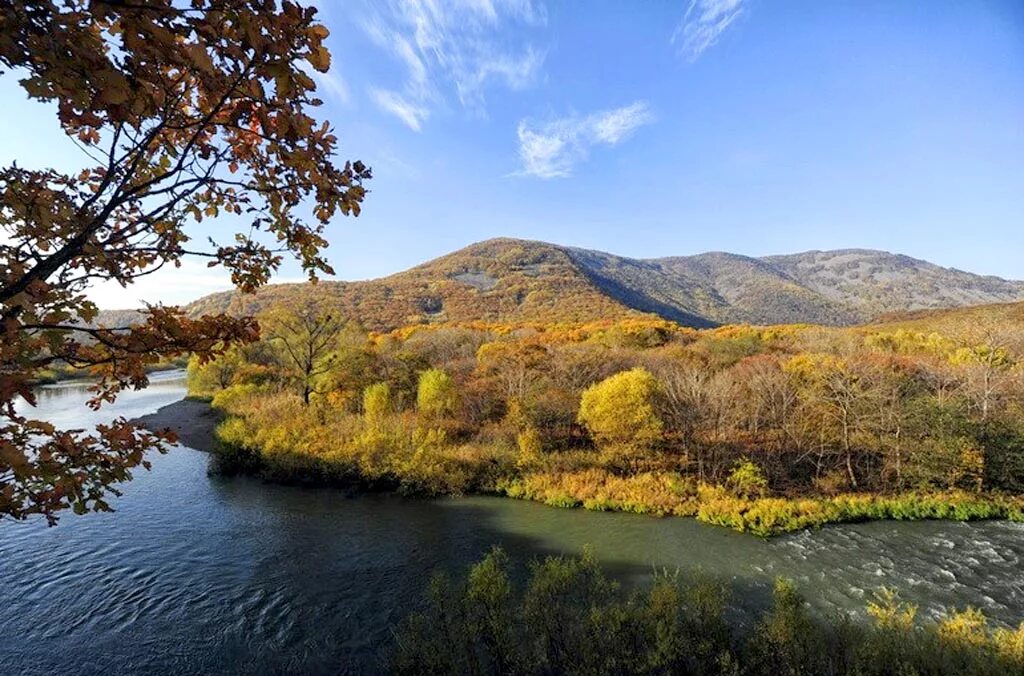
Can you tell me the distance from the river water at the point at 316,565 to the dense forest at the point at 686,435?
1.46 meters

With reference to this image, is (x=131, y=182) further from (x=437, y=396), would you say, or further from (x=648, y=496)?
(x=437, y=396)

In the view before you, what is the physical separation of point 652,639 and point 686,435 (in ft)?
57.1

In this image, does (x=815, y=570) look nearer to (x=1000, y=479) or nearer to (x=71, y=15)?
(x=1000, y=479)

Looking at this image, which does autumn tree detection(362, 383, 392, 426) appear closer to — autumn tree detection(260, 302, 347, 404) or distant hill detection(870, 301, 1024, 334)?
autumn tree detection(260, 302, 347, 404)

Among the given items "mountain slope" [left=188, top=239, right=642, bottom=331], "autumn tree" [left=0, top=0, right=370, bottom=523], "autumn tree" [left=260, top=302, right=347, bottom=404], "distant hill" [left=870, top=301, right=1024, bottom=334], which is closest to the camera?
"autumn tree" [left=0, top=0, right=370, bottom=523]

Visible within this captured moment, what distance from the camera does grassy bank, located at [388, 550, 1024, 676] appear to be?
8164 millimetres

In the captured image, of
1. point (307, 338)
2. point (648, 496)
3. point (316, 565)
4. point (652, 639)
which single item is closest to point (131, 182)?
point (652, 639)

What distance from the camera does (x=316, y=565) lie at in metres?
15.3

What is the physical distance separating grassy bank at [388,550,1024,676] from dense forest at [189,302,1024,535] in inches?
415

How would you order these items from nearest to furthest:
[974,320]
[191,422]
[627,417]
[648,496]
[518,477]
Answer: [648,496] → [627,417] → [518,477] → [191,422] → [974,320]

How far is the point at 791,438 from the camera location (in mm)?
25078

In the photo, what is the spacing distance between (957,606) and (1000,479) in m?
12.9

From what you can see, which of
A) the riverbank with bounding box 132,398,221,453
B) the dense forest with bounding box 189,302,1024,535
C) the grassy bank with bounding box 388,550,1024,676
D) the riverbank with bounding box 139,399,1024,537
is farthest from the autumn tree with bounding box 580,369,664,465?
the riverbank with bounding box 132,398,221,453

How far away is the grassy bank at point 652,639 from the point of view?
816 centimetres
